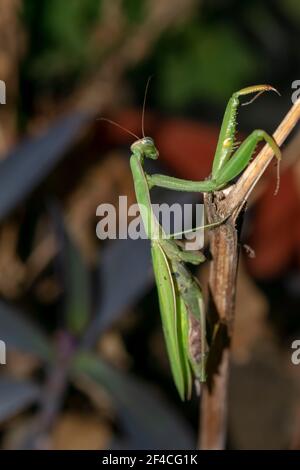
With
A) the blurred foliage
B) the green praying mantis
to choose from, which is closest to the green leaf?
the green praying mantis

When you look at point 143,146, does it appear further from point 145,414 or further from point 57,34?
point 57,34

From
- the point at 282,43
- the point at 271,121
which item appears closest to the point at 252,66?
the point at 271,121

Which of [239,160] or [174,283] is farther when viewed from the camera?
[174,283]

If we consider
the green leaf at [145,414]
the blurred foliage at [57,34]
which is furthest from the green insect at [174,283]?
the blurred foliage at [57,34]

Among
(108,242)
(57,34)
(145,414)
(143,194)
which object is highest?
(57,34)

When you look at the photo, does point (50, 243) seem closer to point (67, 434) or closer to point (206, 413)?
point (67, 434)

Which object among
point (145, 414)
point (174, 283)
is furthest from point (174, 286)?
point (145, 414)
